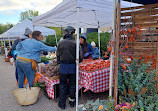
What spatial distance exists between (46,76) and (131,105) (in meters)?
2.48

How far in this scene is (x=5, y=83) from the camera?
5.76m

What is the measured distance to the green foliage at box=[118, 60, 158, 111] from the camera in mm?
2369

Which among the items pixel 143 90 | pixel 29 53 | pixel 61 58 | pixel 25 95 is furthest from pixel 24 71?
pixel 143 90

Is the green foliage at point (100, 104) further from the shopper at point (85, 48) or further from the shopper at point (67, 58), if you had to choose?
the shopper at point (85, 48)

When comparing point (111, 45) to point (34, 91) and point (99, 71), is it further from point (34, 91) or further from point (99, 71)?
point (34, 91)

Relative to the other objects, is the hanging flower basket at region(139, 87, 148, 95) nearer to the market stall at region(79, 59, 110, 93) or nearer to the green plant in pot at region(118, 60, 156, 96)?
the green plant in pot at region(118, 60, 156, 96)

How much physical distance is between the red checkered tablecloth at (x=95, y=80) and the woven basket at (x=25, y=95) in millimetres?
1281

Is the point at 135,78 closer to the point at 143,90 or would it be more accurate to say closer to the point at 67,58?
the point at 143,90

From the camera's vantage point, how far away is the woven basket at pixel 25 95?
354 centimetres

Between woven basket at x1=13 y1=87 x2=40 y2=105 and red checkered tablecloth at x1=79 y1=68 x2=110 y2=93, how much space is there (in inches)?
50.4

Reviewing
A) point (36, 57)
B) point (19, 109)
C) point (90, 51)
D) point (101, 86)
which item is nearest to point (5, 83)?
point (19, 109)

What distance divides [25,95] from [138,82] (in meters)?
2.75

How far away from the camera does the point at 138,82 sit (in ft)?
7.99

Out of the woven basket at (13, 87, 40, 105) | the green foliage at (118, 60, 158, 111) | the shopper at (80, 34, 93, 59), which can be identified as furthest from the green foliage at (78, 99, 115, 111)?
the shopper at (80, 34, 93, 59)
